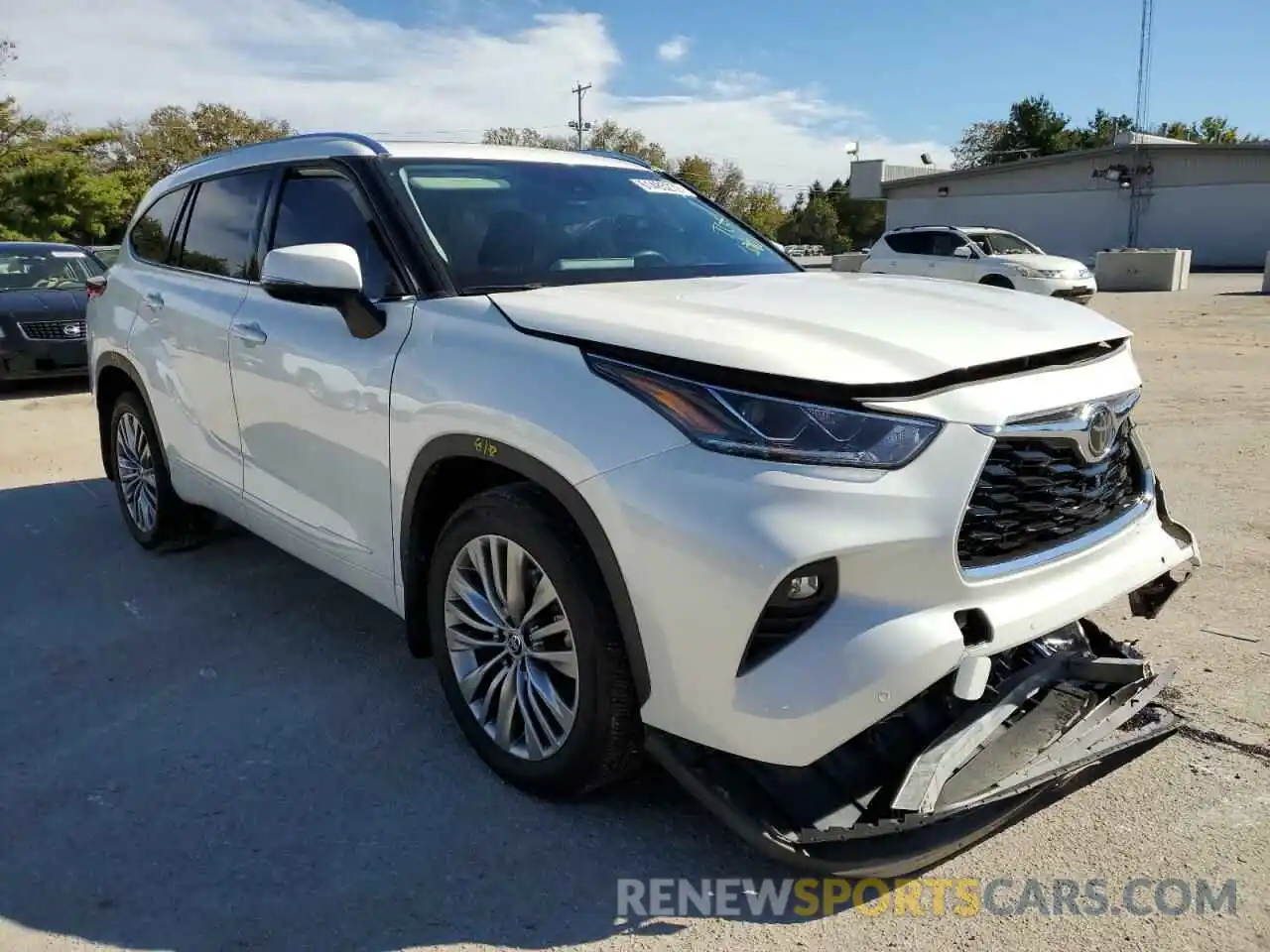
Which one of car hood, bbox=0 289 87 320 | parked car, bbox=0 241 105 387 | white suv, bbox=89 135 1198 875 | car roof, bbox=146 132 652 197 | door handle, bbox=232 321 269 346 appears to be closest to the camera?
white suv, bbox=89 135 1198 875

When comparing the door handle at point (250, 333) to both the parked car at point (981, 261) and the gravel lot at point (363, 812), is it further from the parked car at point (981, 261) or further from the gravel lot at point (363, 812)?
the parked car at point (981, 261)

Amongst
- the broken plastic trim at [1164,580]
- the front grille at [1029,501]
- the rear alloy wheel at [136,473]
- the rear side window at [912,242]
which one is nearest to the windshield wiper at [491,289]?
the front grille at [1029,501]

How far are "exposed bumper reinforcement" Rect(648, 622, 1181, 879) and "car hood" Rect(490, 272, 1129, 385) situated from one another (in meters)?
0.78

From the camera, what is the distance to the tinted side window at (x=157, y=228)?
4902 millimetres

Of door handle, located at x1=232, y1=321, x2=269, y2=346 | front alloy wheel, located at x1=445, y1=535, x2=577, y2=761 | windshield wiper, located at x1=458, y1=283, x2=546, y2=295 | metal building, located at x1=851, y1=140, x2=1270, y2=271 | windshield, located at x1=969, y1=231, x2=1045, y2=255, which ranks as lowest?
front alloy wheel, located at x1=445, y1=535, x2=577, y2=761

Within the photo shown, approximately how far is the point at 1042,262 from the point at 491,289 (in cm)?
1752

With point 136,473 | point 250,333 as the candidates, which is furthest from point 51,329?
point 250,333

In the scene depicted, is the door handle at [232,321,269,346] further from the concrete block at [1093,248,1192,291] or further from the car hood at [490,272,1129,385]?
the concrete block at [1093,248,1192,291]

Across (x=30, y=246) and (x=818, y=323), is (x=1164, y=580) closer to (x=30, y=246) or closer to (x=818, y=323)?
(x=818, y=323)

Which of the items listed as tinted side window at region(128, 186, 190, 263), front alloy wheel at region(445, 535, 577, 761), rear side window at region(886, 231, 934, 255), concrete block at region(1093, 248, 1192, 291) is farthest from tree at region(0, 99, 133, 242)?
front alloy wheel at region(445, 535, 577, 761)

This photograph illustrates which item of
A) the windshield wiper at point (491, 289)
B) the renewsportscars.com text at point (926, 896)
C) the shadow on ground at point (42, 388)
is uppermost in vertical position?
the windshield wiper at point (491, 289)

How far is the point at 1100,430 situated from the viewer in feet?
8.54

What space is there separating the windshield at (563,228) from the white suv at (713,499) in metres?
0.02

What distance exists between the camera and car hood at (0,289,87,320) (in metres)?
10.5
